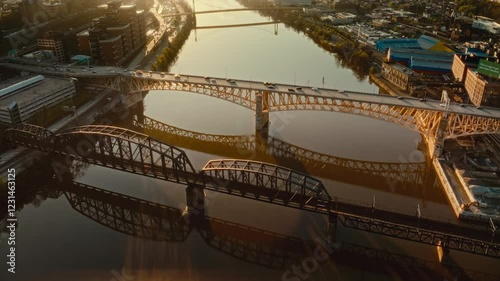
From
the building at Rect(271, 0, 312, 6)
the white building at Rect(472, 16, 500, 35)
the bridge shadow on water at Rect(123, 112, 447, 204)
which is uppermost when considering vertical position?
the building at Rect(271, 0, 312, 6)

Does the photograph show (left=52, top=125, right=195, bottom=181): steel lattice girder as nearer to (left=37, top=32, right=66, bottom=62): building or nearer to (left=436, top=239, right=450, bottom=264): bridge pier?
(left=436, top=239, right=450, bottom=264): bridge pier

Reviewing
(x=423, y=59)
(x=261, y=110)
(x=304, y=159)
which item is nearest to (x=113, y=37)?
(x=261, y=110)

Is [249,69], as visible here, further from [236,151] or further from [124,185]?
[124,185]

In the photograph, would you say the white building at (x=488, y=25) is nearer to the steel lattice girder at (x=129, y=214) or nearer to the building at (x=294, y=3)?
the building at (x=294, y=3)

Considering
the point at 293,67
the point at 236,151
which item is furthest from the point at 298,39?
the point at 236,151

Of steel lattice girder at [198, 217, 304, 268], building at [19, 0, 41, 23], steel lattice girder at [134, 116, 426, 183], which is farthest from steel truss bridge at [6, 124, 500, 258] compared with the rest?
building at [19, 0, 41, 23]

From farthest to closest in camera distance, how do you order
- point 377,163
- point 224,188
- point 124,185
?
point 377,163
point 124,185
point 224,188
